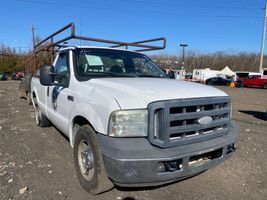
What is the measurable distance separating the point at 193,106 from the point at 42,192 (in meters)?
2.18

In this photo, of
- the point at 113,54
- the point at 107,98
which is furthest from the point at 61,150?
the point at 107,98

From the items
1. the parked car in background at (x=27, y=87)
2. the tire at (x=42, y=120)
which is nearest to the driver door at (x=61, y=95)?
the tire at (x=42, y=120)

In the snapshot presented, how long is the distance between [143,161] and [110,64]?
204 cm

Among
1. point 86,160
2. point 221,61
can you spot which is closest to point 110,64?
point 86,160

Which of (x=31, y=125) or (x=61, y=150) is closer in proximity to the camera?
(x=61, y=150)

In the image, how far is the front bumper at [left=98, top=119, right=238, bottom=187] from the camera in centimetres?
231

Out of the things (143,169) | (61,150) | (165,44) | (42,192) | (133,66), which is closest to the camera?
(143,169)

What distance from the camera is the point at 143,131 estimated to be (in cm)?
246

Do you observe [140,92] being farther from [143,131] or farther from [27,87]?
[27,87]

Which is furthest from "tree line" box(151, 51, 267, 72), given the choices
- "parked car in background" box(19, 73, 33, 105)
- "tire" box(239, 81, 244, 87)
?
"parked car in background" box(19, 73, 33, 105)

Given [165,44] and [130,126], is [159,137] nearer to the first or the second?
[130,126]

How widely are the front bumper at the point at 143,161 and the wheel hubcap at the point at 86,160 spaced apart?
421 millimetres

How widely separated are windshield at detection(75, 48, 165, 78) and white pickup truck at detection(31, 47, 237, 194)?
0.20 meters

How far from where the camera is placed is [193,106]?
268 cm
